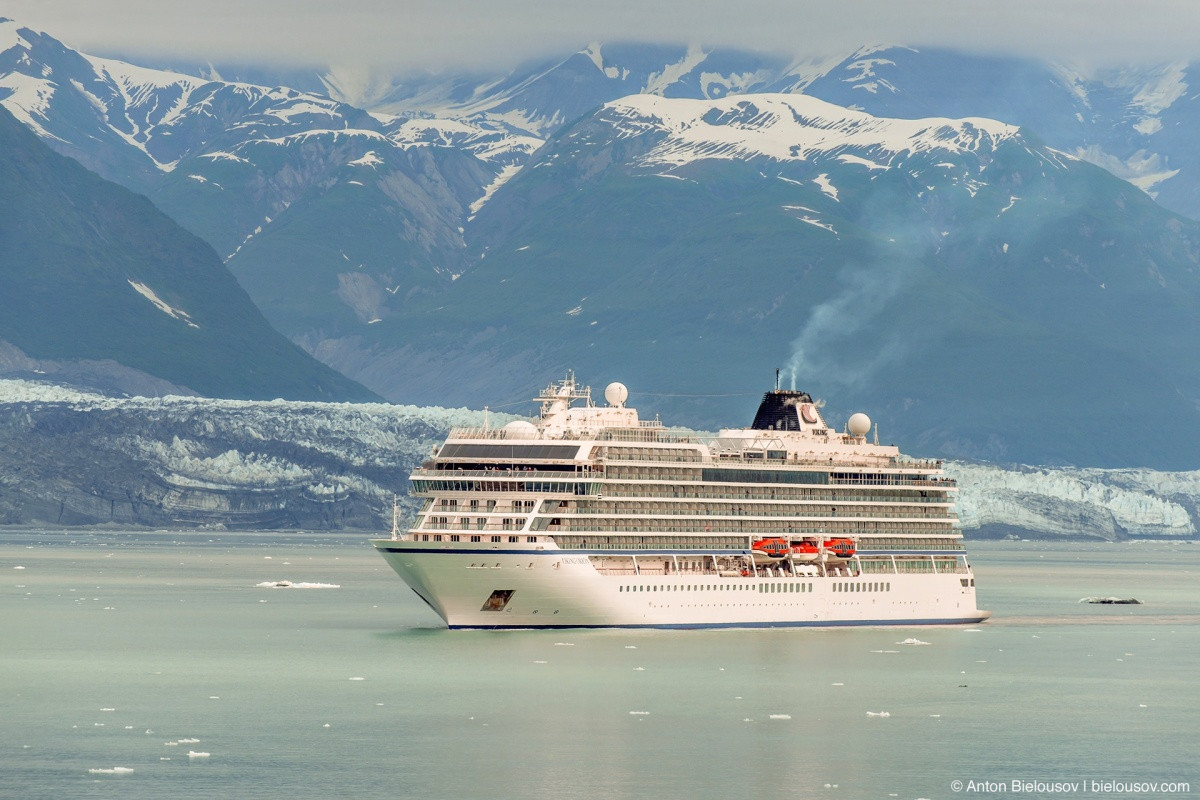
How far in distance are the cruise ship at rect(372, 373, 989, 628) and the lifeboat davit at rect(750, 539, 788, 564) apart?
100 mm

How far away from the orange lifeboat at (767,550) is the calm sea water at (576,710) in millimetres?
3917

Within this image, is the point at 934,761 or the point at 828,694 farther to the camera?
the point at 828,694

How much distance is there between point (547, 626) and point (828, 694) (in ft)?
68.8

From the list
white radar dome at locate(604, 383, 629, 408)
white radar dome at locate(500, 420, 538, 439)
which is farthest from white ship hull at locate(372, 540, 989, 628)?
white radar dome at locate(604, 383, 629, 408)

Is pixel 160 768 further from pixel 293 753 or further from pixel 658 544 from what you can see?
pixel 658 544

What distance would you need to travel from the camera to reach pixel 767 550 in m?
118

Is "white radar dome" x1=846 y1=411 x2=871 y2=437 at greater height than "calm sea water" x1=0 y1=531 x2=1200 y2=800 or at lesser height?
greater

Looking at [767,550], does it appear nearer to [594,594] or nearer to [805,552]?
[805,552]

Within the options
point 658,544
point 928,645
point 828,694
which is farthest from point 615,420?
point 828,694

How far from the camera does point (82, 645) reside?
374ft

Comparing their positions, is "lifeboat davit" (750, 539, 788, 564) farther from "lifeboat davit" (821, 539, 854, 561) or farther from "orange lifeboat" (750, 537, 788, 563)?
"lifeboat davit" (821, 539, 854, 561)

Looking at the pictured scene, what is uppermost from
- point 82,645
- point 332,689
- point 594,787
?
point 82,645

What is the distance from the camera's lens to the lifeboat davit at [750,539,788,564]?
11762 centimetres

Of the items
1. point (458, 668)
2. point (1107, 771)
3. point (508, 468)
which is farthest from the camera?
point (508, 468)
